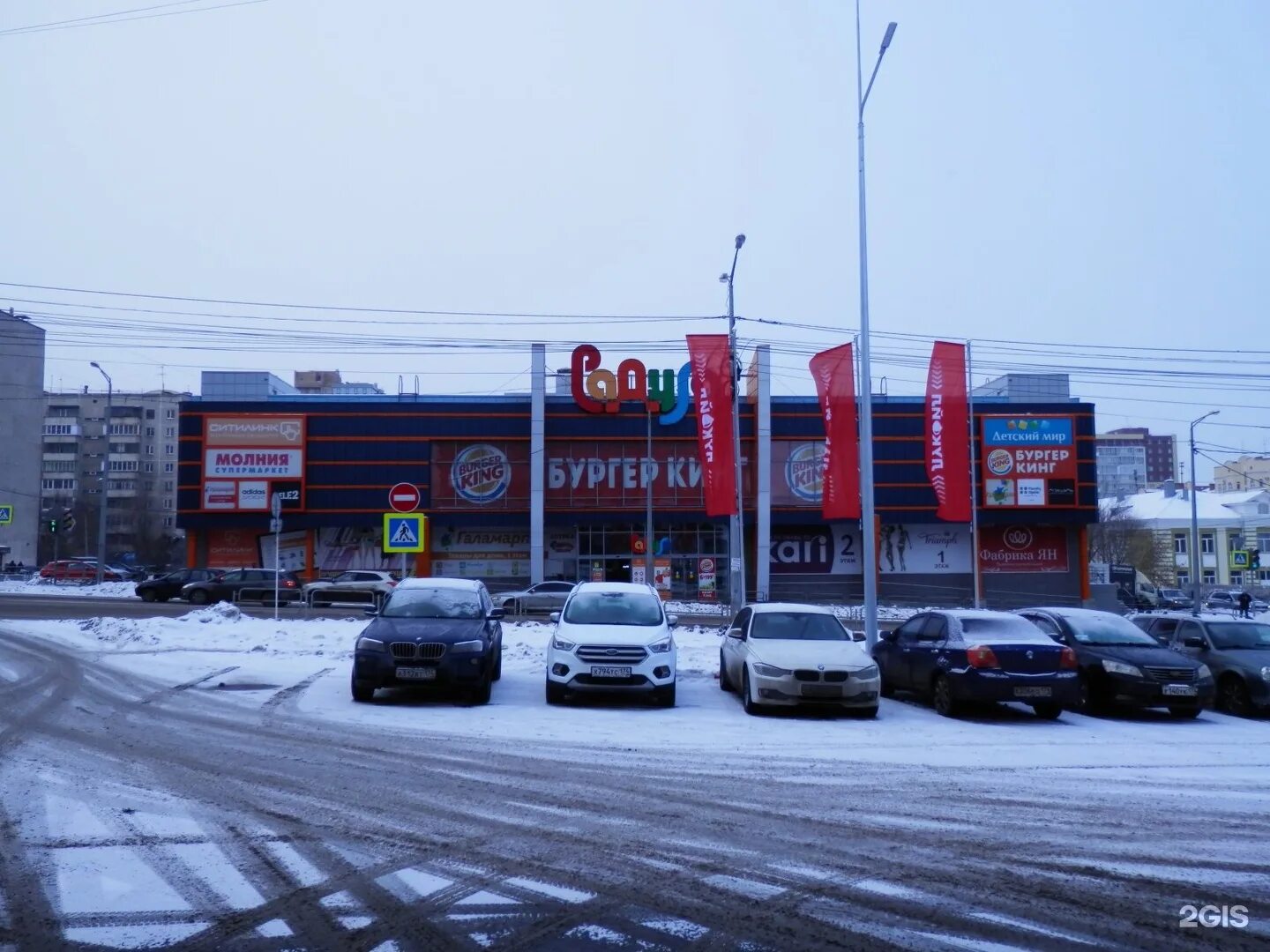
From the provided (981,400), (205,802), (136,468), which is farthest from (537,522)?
(136,468)

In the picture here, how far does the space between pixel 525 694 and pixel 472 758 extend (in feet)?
17.4

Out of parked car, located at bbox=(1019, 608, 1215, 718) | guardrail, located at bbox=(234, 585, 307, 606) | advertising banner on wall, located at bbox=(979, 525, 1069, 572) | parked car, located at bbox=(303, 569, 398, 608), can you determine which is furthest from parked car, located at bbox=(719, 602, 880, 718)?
advertising banner on wall, located at bbox=(979, 525, 1069, 572)

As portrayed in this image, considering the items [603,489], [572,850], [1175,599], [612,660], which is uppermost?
[603,489]

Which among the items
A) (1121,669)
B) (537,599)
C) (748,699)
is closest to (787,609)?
(748,699)

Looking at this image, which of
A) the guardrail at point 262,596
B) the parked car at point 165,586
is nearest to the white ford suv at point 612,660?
the guardrail at point 262,596

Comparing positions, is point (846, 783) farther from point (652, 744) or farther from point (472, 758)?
point (472, 758)

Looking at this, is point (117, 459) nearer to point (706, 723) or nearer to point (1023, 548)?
point (1023, 548)

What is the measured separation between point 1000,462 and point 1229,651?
34.7 m

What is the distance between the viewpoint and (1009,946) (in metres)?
5.41

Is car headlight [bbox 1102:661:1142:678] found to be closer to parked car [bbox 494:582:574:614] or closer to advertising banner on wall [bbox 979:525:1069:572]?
parked car [bbox 494:582:574:614]

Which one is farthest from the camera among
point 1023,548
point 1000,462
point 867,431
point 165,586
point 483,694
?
point 1023,548

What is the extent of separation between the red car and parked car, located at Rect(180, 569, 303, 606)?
21372 millimetres

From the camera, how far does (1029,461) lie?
51094mm

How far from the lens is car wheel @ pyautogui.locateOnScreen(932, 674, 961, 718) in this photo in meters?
15.2
